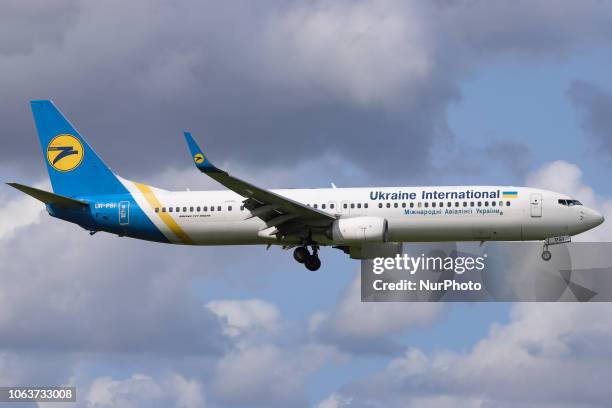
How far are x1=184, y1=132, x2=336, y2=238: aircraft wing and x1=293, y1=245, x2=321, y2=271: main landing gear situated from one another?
2.31m

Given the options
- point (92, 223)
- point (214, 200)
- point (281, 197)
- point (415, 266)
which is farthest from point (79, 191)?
point (415, 266)

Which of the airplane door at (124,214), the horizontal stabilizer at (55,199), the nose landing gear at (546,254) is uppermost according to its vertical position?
the horizontal stabilizer at (55,199)

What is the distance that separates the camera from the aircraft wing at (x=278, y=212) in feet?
228

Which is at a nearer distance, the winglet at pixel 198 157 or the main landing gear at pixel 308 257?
the winglet at pixel 198 157

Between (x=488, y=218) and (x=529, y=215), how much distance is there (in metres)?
2.16

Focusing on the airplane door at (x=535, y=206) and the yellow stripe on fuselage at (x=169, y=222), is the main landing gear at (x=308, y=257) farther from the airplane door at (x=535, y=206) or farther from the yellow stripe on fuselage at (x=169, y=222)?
the airplane door at (x=535, y=206)

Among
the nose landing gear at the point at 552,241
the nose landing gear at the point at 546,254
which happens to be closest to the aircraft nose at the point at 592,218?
the nose landing gear at the point at 552,241

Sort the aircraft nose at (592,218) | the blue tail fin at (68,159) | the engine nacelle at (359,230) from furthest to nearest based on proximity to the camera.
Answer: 1. the blue tail fin at (68,159)
2. the aircraft nose at (592,218)
3. the engine nacelle at (359,230)

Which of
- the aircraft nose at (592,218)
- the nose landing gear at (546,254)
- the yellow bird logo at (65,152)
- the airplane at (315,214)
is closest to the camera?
the airplane at (315,214)

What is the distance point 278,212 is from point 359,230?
14.9 ft

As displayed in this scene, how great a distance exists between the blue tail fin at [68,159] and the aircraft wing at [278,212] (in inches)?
388

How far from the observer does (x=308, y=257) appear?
7650 centimetres

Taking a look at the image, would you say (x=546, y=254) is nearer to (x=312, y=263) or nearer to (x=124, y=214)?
(x=312, y=263)

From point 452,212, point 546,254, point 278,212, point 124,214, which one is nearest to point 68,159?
point 124,214
